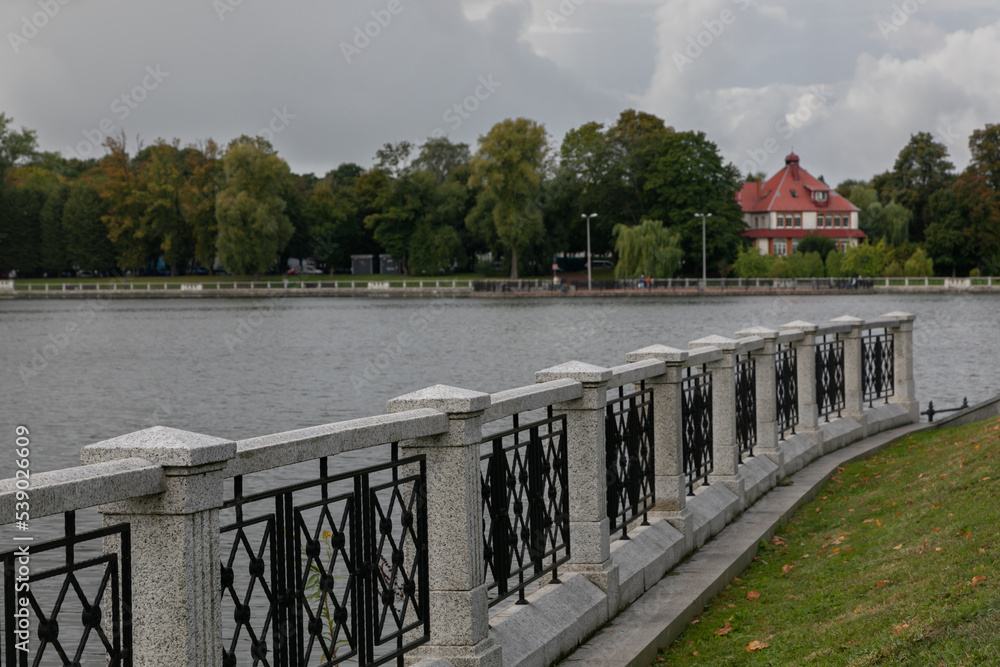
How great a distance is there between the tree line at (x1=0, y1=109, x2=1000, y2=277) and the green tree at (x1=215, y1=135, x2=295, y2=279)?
0.18 metres

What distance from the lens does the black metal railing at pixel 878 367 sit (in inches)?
531

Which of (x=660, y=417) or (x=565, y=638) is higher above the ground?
(x=660, y=417)

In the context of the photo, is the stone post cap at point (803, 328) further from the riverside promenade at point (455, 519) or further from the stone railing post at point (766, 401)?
the stone railing post at point (766, 401)

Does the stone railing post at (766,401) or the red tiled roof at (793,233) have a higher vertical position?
the red tiled roof at (793,233)

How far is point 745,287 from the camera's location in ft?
316

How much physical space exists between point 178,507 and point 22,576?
43 centimetres

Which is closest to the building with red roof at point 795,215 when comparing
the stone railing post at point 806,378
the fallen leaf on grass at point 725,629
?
the stone railing post at point 806,378

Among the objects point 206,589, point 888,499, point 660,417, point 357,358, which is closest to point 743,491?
point 888,499

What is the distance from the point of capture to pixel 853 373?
42.4 feet

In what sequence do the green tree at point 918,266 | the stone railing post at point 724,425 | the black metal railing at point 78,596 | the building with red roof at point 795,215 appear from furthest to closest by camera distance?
the building with red roof at point 795,215 → the green tree at point 918,266 → the stone railing post at point 724,425 → the black metal railing at point 78,596

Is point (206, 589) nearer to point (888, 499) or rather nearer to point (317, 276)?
point (888, 499)

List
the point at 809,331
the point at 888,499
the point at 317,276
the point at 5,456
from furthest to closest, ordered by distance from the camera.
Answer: the point at 317,276 < the point at 5,456 < the point at 809,331 < the point at 888,499

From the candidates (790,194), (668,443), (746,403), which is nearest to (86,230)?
(790,194)

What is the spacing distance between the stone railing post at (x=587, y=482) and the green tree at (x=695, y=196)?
3858 inches
